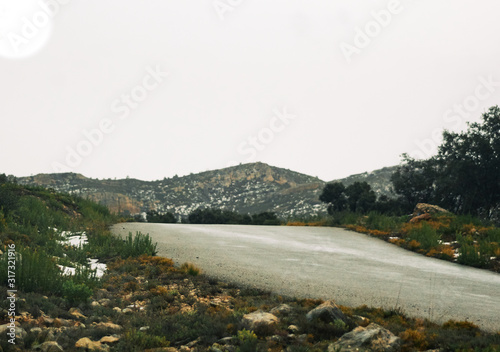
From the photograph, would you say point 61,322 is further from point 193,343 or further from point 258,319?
point 258,319

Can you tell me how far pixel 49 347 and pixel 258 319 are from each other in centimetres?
254

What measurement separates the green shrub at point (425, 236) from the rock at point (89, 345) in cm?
1121

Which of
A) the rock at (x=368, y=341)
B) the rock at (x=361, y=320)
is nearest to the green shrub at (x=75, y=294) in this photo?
the rock at (x=368, y=341)

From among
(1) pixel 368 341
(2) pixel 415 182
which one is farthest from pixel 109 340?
(2) pixel 415 182

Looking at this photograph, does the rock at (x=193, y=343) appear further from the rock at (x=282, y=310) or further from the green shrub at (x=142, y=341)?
the rock at (x=282, y=310)

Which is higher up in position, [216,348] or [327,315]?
[327,315]

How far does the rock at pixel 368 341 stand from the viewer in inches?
172

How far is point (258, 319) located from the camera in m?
5.20

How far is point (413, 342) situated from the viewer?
4621mm

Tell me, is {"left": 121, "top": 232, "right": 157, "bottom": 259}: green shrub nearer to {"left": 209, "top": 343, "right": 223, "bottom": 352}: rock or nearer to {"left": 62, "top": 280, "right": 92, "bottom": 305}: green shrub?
{"left": 62, "top": 280, "right": 92, "bottom": 305}: green shrub

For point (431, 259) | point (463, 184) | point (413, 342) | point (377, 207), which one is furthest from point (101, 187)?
point (413, 342)

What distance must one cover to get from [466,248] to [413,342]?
26.6 ft

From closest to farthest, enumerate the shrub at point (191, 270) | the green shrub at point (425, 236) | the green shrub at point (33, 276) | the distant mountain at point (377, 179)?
1. the green shrub at point (33, 276)
2. the shrub at point (191, 270)
3. the green shrub at point (425, 236)
4. the distant mountain at point (377, 179)

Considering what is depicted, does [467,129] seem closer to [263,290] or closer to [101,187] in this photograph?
[263,290]
